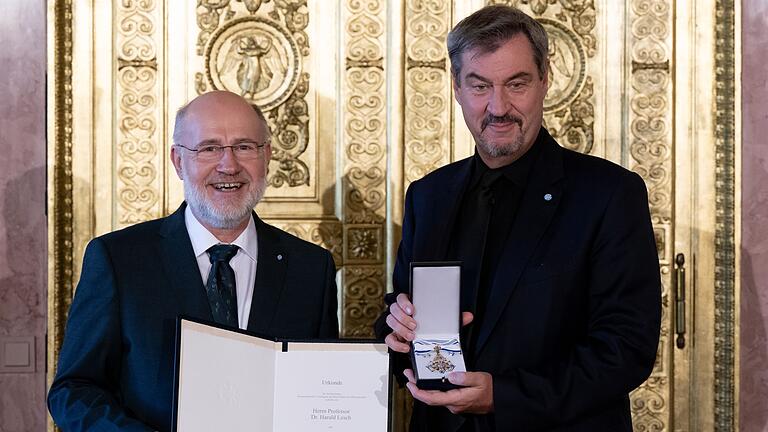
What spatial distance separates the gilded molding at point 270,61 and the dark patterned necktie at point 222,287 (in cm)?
110

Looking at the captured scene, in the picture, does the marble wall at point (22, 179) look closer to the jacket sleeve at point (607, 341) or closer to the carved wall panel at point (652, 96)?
the jacket sleeve at point (607, 341)

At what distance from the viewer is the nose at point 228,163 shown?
249cm

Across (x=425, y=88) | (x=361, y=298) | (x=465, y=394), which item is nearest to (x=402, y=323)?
(x=465, y=394)

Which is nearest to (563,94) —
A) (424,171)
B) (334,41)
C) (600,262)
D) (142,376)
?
(424,171)

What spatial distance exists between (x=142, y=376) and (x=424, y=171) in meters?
1.54

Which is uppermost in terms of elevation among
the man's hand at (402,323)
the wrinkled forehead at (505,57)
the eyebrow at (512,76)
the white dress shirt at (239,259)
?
the wrinkled forehead at (505,57)

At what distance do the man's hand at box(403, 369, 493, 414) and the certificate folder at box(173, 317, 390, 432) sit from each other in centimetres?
21

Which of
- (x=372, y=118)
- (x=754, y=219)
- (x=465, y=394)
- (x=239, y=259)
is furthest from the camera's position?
(x=754, y=219)

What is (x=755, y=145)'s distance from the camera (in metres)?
3.70

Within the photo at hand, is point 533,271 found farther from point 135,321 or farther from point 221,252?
point 135,321

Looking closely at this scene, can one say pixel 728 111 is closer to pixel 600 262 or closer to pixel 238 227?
pixel 600 262

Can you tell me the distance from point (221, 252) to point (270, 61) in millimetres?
1275

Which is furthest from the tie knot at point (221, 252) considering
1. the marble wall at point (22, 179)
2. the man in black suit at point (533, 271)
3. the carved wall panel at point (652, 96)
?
the carved wall panel at point (652, 96)

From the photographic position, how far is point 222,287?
2475 millimetres
